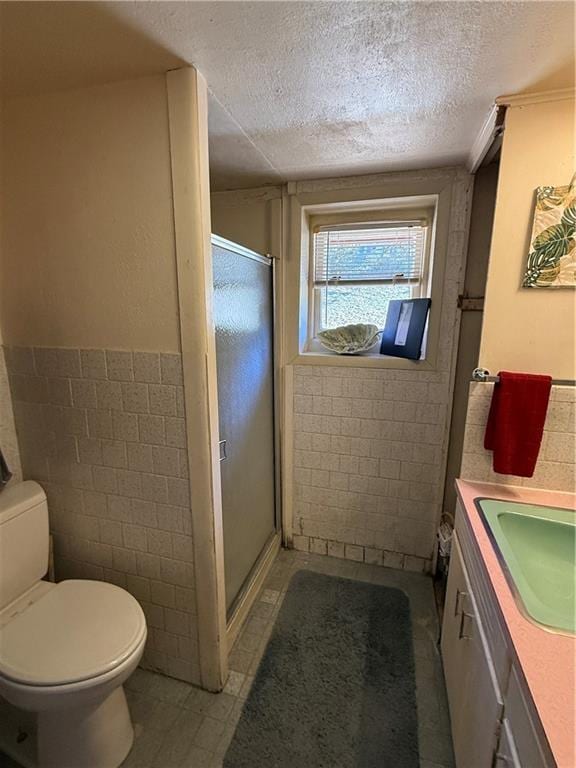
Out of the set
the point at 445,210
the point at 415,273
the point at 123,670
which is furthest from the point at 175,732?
the point at 445,210

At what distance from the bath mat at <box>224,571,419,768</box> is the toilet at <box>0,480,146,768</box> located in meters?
0.48

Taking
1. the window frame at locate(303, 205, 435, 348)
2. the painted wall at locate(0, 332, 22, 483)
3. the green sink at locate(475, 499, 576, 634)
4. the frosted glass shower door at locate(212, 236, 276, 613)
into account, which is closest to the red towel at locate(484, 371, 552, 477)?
the green sink at locate(475, 499, 576, 634)

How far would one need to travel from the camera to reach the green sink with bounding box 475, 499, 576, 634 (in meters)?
0.88

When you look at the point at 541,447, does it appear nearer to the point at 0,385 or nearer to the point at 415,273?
the point at 415,273

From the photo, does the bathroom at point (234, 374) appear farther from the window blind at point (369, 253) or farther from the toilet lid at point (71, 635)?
the window blind at point (369, 253)

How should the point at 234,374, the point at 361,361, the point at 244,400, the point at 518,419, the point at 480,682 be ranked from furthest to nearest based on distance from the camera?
the point at 361,361 < the point at 244,400 < the point at 234,374 < the point at 518,419 < the point at 480,682

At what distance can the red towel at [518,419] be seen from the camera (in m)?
1.31

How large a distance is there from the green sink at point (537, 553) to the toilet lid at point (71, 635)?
3.82ft

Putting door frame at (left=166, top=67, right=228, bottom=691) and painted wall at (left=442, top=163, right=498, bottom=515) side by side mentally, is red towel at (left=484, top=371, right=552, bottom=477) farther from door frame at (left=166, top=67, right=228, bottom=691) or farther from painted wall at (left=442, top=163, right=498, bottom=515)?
door frame at (left=166, top=67, right=228, bottom=691)

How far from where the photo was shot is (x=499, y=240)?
52.4 inches

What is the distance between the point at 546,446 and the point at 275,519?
159 centimetres

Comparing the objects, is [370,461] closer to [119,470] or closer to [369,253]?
[369,253]

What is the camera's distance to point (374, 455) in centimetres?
212

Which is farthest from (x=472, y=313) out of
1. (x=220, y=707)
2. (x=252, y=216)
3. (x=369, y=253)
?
(x=220, y=707)
